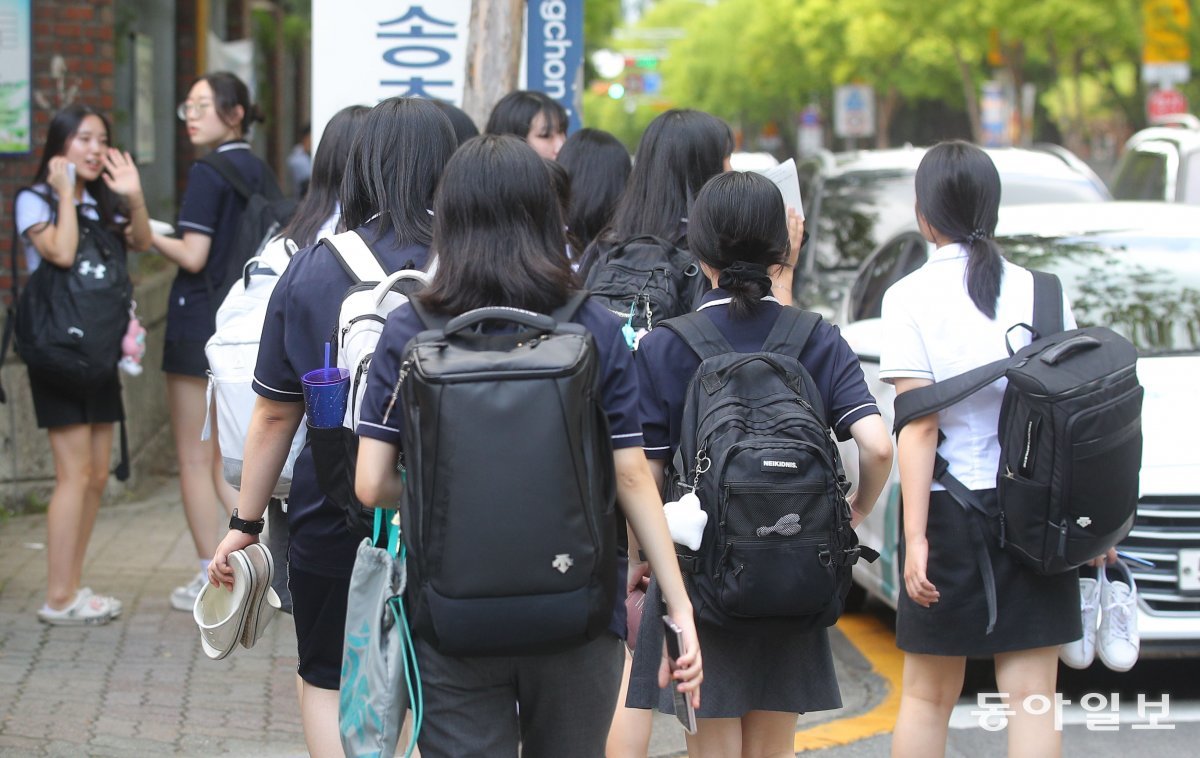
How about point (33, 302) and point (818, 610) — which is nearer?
point (818, 610)

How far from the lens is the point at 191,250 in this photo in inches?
237

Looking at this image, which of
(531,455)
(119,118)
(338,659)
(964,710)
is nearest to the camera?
(531,455)

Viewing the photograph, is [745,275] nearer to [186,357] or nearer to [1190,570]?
[1190,570]

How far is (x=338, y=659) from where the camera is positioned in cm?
360

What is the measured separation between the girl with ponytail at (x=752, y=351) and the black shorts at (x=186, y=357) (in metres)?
3.02

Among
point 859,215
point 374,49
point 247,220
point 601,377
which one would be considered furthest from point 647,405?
point 859,215

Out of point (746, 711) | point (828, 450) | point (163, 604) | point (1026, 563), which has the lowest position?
point (163, 604)

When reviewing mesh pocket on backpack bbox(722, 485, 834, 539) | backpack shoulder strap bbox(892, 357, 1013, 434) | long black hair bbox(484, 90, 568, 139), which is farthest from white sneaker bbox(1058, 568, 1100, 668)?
long black hair bbox(484, 90, 568, 139)

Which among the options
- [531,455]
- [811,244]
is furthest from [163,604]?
[811,244]

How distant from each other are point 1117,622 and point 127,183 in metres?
3.88

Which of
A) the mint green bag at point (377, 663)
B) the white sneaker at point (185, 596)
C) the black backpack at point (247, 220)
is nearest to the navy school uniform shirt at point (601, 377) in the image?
the mint green bag at point (377, 663)

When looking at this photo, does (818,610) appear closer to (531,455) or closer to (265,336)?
(531,455)

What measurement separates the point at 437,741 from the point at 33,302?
355 cm

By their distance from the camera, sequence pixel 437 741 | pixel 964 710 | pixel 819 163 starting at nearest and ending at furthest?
pixel 437 741 < pixel 964 710 < pixel 819 163
